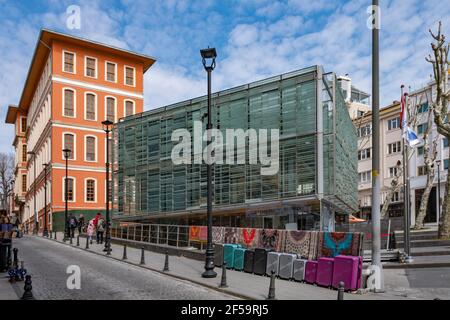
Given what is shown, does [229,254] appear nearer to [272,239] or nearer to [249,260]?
[249,260]

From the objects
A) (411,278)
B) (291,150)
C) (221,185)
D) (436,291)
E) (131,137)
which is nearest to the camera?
(436,291)

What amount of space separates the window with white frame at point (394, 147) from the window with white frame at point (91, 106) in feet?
123

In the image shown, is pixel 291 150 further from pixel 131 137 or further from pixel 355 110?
pixel 355 110

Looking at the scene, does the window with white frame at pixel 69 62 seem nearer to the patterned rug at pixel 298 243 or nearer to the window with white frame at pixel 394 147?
the window with white frame at pixel 394 147

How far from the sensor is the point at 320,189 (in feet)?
71.6

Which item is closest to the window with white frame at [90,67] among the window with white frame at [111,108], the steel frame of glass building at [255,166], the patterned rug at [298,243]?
the window with white frame at [111,108]

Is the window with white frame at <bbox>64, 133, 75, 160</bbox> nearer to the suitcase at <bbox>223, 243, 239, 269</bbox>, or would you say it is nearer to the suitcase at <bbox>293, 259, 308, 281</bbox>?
the suitcase at <bbox>223, 243, 239, 269</bbox>

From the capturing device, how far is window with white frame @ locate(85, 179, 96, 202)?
5275 centimetres

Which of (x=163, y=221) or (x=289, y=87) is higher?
(x=289, y=87)

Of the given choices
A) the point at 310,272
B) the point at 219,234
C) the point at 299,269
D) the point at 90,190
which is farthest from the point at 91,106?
the point at 310,272

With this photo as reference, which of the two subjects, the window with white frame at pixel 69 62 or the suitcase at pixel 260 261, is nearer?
the suitcase at pixel 260 261

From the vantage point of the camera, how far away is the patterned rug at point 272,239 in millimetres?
16562
